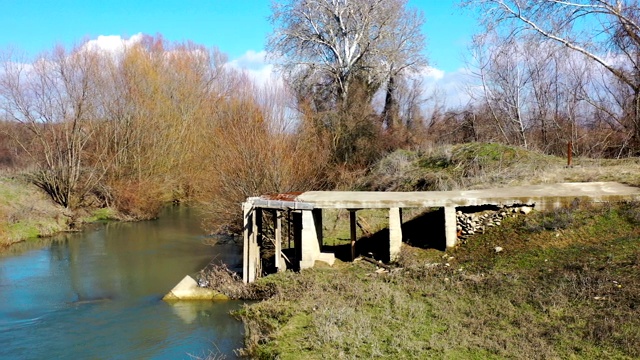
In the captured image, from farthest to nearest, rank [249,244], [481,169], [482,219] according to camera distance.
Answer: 1. [481,169]
2. [482,219]
3. [249,244]

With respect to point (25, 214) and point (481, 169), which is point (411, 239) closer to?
point (481, 169)

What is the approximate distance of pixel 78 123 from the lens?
1161 inches

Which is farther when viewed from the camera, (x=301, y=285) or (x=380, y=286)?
(x=301, y=285)

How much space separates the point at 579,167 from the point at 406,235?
286 inches

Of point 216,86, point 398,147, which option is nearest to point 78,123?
point 216,86

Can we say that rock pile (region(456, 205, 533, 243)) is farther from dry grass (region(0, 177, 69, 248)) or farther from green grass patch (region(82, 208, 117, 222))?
green grass patch (region(82, 208, 117, 222))

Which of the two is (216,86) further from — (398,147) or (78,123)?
(398,147)

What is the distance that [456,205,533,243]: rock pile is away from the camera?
1434 centimetres

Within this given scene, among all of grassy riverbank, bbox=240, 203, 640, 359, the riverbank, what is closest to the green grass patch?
the riverbank

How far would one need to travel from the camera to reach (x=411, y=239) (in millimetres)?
15516

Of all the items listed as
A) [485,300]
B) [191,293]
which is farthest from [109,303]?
[485,300]

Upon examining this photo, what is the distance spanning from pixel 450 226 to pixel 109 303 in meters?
8.98

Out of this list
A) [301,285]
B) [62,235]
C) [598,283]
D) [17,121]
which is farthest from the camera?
[17,121]

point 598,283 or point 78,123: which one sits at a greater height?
point 78,123
